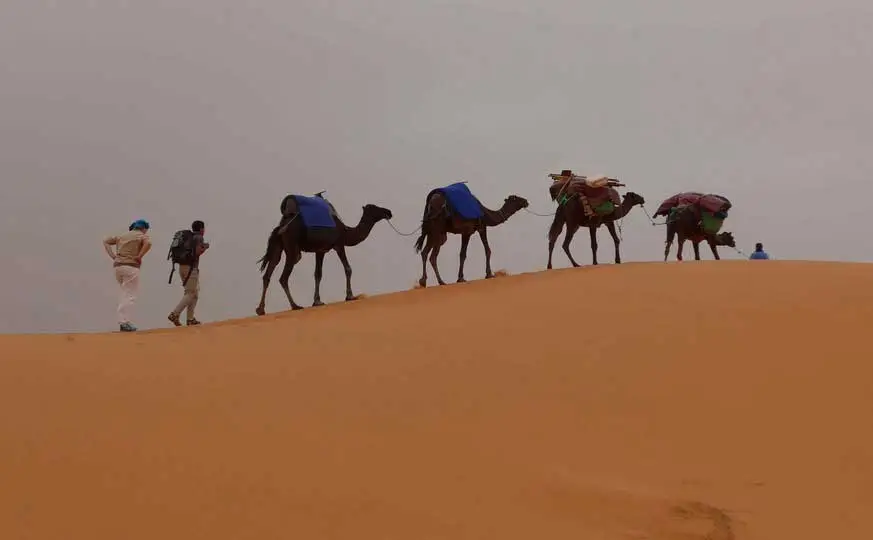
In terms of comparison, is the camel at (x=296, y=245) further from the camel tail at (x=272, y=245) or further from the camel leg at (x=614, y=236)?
the camel leg at (x=614, y=236)

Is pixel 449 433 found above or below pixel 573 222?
below

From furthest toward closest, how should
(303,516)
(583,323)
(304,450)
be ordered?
1. (583,323)
2. (304,450)
3. (303,516)

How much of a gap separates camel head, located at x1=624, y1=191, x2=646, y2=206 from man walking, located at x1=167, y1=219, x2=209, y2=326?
936cm

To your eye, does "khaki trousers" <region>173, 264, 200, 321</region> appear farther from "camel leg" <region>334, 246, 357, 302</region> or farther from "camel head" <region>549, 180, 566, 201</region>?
"camel head" <region>549, 180, 566, 201</region>

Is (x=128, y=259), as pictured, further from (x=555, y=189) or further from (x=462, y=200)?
(x=555, y=189)

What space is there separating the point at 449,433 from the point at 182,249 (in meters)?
8.97

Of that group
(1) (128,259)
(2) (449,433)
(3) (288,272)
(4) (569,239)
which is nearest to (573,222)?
(4) (569,239)

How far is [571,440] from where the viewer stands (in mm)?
4262

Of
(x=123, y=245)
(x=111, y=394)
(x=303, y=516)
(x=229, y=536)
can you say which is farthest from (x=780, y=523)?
(x=123, y=245)

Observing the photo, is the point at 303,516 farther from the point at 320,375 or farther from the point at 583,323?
the point at 583,323

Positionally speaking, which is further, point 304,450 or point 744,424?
point 744,424

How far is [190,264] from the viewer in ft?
39.5

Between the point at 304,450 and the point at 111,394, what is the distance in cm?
143

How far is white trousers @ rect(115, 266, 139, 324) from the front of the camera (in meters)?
10.9
